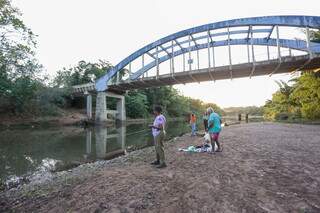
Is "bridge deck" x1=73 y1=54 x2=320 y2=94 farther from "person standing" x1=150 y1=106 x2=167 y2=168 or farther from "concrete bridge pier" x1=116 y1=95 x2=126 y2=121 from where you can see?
"person standing" x1=150 y1=106 x2=167 y2=168

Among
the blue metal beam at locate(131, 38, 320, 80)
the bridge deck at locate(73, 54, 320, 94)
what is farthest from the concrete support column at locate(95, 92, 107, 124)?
the blue metal beam at locate(131, 38, 320, 80)

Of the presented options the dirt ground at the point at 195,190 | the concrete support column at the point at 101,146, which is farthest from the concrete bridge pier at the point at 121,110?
the dirt ground at the point at 195,190

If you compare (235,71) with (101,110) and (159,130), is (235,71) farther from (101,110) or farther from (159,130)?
(159,130)

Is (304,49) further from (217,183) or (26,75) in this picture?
(26,75)

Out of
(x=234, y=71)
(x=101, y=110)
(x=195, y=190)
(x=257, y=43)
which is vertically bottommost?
(x=195, y=190)

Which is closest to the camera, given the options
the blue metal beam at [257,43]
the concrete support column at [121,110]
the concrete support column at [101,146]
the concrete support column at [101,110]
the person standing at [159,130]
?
the person standing at [159,130]

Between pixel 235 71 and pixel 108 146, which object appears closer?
pixel 108 146

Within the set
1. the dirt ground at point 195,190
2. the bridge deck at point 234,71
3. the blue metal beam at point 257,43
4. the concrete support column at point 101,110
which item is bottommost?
the dirt ground at point 195,190

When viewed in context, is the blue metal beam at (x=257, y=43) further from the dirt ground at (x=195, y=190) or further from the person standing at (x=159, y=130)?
the person standing at (x=159, y=130)

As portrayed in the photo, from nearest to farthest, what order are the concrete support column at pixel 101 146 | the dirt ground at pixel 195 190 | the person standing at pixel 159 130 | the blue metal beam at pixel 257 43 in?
1. the dirt ground at pixel 195 190
2. the person standing at pixel 159 130
3. the concrete support column at pixel 101 146
4. the blue metal beam at pixel 257 43

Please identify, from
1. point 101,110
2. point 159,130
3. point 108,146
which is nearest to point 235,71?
point 108,146

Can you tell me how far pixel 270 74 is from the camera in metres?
26.6

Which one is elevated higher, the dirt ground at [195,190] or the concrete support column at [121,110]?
the concrete support column at [121,110]

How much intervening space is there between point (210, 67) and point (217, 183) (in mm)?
23007
